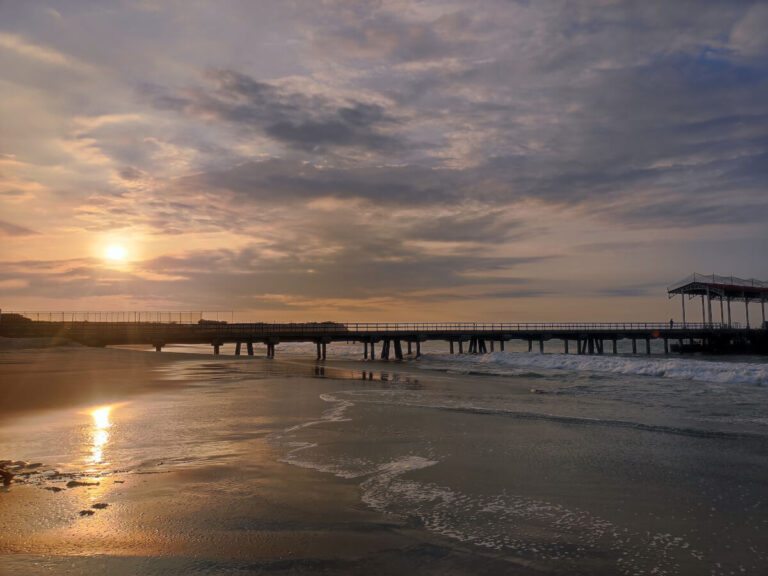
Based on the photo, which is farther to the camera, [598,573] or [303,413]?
[303,413]

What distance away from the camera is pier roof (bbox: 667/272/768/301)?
64.5m

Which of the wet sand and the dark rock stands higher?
the dark rock

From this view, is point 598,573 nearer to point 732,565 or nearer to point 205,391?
point 732,565

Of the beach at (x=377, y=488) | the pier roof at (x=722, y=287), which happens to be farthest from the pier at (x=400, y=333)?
the beach at (x=377, y=488)

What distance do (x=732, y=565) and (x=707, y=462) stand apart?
483 centimetres

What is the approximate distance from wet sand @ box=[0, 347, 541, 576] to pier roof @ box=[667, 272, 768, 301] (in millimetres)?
66857

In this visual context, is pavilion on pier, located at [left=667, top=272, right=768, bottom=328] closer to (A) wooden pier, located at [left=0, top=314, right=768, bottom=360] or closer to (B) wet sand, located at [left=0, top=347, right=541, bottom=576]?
(A) wooden pier, located at [left=0, top=314, right=768, bottom=360]

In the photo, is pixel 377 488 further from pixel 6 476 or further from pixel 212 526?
pixel 6 476

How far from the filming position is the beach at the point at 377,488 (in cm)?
514

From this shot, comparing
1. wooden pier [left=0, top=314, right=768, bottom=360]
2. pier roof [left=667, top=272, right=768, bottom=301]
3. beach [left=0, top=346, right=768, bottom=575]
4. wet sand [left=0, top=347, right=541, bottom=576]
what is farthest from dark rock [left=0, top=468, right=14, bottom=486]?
pier roof [left=667, top=272, right=768, bottom=301]

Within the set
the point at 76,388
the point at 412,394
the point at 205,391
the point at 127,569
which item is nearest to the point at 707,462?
the point at 127,569

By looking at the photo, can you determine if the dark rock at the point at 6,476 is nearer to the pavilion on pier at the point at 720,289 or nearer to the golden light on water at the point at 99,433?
the golden light on water at the point at 99,433

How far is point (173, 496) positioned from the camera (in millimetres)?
6910

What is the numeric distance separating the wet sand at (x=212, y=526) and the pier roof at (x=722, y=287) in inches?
2632
